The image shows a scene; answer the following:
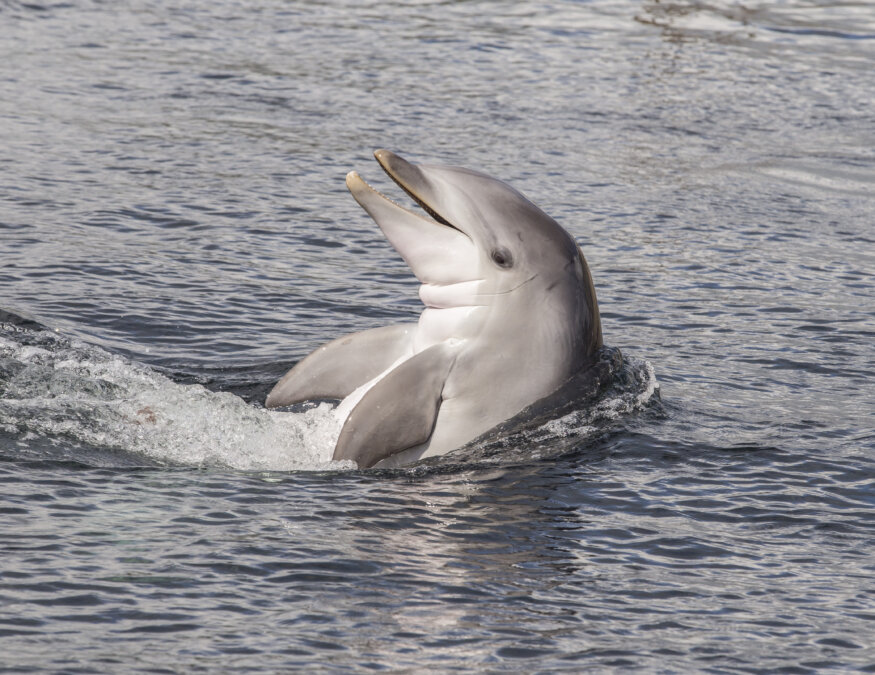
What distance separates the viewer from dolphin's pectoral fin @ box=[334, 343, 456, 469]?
7.97 meters

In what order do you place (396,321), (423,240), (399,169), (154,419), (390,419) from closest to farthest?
(390,419) → (399,169) → (423,240) → (154,419) → (396,321)

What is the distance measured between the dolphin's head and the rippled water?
88 centimetres

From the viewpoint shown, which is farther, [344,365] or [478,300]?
[344,365]

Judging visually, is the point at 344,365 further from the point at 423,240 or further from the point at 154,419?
the point at 154,419

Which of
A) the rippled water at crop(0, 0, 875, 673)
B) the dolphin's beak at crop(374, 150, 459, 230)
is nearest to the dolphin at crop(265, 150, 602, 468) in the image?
the dolphin's beak at crop(374, 150, 459, 230)

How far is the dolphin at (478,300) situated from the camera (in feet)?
27.3

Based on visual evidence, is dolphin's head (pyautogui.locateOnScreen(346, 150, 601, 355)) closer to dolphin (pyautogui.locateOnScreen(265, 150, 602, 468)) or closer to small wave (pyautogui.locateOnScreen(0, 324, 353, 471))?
dolphin (pyautogui.locateOnScreen(265, 150, 602, 468))

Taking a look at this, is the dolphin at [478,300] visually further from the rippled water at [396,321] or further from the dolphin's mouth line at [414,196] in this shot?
the rippled water at [396,321]

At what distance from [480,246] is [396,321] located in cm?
349

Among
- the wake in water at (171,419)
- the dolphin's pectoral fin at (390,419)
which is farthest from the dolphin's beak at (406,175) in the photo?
the wake in water at (171,419)

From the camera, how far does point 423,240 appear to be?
27.7 ft

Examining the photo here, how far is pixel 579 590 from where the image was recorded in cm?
679

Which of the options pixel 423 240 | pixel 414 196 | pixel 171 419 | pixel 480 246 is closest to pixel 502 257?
pixel 480 246

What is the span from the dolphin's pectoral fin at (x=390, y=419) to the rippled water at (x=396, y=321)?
0.18m
